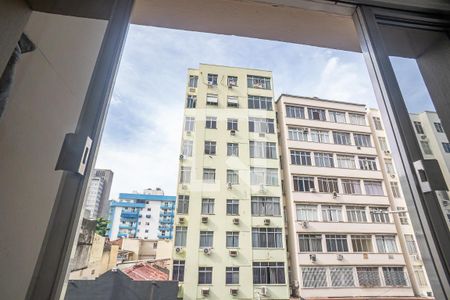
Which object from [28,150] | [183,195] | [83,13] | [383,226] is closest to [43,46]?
[83,13]

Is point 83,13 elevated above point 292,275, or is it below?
A: above

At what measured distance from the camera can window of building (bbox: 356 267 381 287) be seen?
818 cm

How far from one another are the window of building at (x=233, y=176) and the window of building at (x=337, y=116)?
16.0ft

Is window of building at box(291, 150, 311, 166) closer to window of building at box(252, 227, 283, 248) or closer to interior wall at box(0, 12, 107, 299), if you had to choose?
window of building at box(252, 227, 283, 248)

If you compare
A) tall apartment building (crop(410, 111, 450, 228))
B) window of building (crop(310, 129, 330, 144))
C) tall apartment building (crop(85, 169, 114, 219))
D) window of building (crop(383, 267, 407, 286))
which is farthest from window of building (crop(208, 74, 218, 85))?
window of building (crop(383, 267, 407, 286))

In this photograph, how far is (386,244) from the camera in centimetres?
883

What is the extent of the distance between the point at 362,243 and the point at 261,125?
596 centimetres

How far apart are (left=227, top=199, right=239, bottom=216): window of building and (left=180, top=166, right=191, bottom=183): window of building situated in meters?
1.66

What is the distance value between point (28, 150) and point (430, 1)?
1.10m

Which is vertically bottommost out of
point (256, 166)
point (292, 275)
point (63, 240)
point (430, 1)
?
point (292, 275)

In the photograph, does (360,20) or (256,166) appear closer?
(360,20)

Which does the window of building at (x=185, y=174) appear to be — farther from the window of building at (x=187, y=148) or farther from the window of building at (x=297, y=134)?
the window of building at (x=297, y=134)

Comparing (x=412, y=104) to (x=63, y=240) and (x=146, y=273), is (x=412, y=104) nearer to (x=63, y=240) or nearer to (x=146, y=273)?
(x=63, y=240)

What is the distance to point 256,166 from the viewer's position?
891 centimetres
